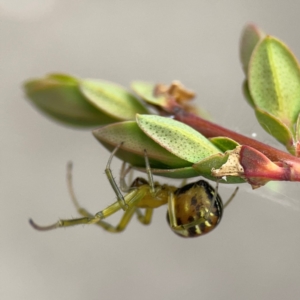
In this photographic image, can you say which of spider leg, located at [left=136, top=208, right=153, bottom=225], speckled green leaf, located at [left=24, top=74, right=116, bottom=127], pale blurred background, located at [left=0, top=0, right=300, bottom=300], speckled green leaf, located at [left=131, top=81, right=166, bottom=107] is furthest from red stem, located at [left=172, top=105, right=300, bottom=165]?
pale blurred background, located at [left=0, top=0, right=300, bottom=300]

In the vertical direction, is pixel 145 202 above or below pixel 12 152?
above

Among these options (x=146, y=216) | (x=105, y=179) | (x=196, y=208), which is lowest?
(x=105, y=179)

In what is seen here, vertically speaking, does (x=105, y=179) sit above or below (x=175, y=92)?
→ below

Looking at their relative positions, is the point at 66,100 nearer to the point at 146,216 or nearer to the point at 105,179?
the point at 146,216

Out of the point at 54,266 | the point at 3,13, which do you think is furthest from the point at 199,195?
the point at 3,13

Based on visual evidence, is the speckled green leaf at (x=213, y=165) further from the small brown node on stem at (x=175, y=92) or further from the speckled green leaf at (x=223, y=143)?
the small brown node on stem at (x=175, y=92)

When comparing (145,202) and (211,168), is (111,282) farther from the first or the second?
(211,168)

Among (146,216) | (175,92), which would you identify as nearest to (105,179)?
(146,216)
